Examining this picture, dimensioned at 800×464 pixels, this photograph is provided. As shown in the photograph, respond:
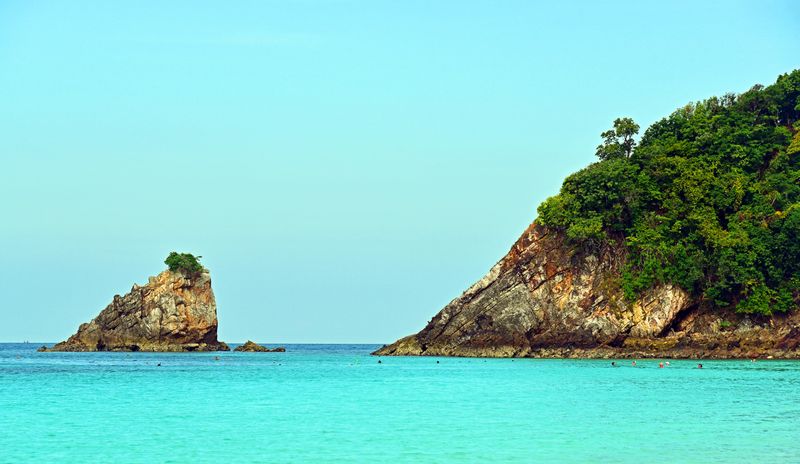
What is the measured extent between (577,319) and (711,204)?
A: 15082 mm

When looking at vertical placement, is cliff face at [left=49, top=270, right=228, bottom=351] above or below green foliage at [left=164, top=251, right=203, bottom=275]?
below

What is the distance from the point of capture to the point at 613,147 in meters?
84.3

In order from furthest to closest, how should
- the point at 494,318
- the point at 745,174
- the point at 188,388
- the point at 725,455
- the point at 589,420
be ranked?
the point at 494,318, the point at 745,174, the point at 188,388, the point at 589,420, the point at 725,455

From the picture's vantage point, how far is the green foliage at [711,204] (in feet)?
232

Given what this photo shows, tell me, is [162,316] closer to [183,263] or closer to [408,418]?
[183,263]

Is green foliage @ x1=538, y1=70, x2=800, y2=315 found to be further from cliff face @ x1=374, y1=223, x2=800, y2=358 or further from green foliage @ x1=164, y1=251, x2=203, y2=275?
green foliage @ x1=164, y1=251, x2=203, y2=275

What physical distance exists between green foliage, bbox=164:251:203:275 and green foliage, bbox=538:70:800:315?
40505 mm

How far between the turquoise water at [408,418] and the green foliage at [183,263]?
42.9m

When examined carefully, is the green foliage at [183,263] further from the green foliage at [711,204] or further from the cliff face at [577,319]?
the green foliage at [711,204]

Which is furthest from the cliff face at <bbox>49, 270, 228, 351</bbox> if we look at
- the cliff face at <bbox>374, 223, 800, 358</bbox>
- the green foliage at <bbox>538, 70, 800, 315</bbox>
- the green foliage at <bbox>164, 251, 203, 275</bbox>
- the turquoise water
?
the turquoise water

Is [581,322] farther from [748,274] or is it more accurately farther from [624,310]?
[748,274]

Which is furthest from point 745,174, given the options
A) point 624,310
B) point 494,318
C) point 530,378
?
point 530,378

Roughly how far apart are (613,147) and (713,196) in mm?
12897

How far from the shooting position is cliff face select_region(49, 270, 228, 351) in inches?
3812
